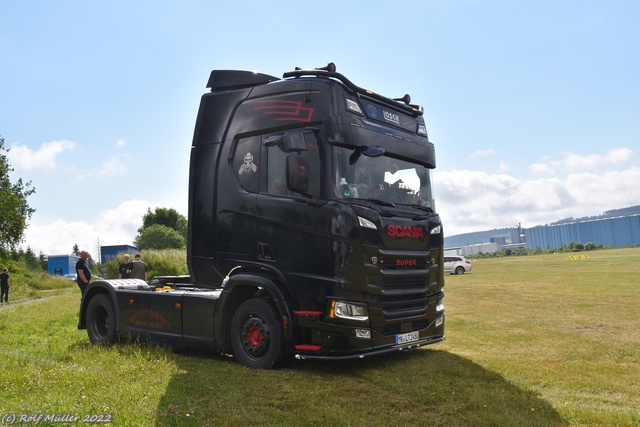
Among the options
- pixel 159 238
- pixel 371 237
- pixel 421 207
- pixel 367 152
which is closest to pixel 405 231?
pixel 371 237

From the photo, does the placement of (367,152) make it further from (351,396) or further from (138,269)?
(138,269)

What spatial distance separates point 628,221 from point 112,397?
686 ft

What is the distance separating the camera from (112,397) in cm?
578

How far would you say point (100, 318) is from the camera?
34.2 ft

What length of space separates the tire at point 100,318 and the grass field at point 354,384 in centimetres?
42

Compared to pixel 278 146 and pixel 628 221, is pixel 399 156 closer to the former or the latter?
pixel 278 146

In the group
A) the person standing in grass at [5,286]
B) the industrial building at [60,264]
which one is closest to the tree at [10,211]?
the person standing in grass at [5,286]

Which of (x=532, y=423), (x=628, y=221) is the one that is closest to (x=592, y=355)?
(x=532, y=423)

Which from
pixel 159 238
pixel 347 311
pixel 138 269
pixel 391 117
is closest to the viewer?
pixel 347 311

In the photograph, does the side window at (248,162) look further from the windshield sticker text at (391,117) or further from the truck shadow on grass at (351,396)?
the truck shadow on grass at (351,396)

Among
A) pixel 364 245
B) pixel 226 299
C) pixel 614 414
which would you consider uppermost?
pixel 364 245

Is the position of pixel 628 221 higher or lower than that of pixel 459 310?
higher

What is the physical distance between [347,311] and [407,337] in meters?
1.13

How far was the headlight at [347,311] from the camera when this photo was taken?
707cm
